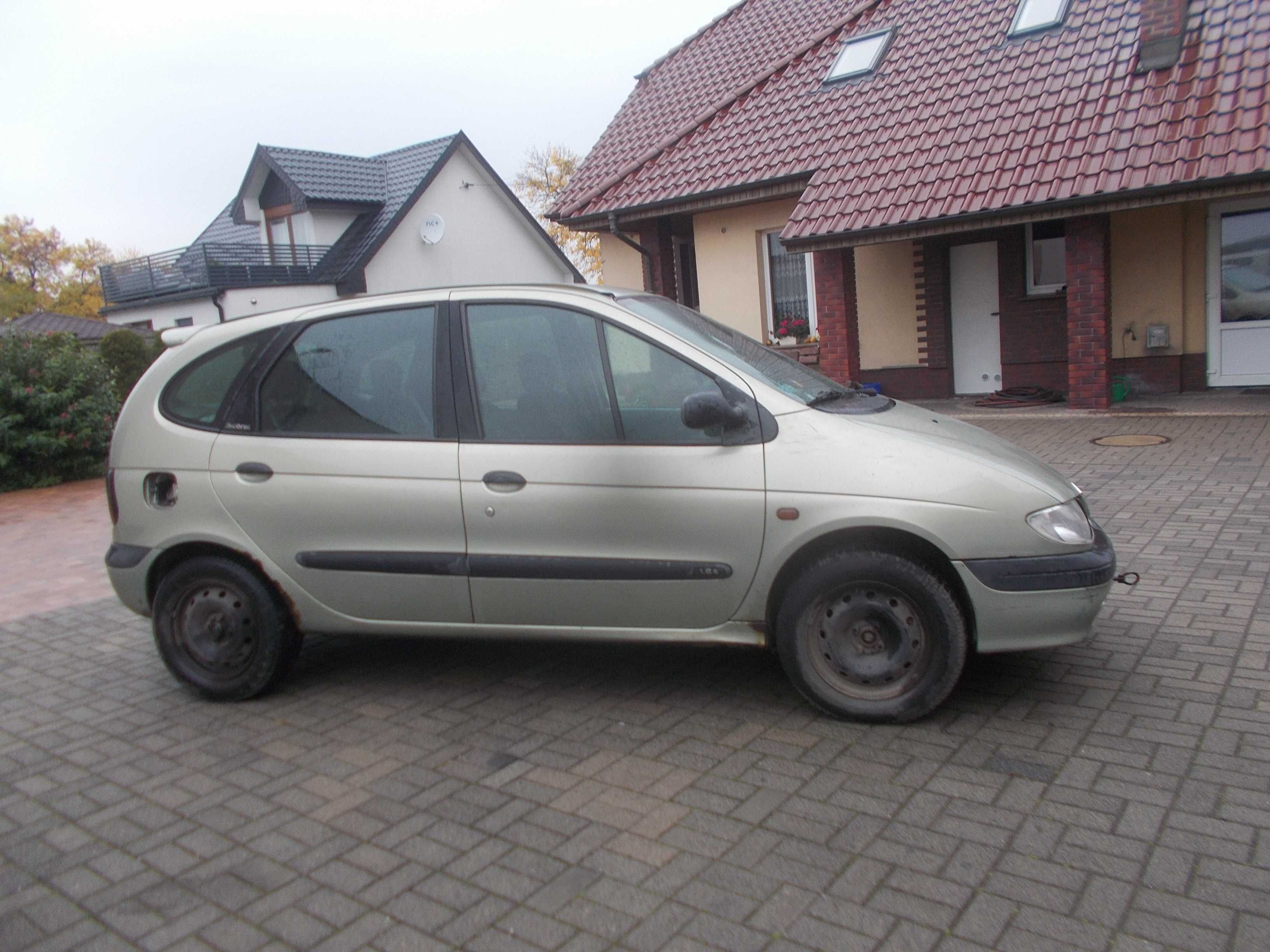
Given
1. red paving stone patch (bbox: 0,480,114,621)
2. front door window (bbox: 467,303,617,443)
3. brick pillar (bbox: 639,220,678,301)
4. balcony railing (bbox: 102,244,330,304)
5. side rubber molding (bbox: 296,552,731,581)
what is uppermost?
balcony railing (bbox: 102,244,330,304)

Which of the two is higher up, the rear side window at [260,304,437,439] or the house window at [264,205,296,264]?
the house window at [264,205,296,264]

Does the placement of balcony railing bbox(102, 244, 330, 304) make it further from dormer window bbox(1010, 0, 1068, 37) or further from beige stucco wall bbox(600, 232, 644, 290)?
dormer window bbox(1010, 0, 1068, 37)

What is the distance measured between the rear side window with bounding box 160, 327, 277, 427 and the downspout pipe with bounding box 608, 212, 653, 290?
497 inches

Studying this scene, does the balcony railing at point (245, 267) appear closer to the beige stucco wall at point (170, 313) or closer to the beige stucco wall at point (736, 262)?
the beige stucco wall at point (170, 313)

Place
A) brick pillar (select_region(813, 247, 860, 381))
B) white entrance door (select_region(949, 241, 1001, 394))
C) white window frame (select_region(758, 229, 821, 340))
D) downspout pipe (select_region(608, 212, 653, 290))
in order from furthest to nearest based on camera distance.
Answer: downspout pipe (select_region(608, 212, 653, 290)) → white window frame (select_region(758, 229, 821, 340)) → white entrance door (select_region(949, 241, 1001, 394)) → brick pillar (select_region(813, 247, 860, 381))

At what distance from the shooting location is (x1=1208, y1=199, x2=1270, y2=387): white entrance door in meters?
12.5

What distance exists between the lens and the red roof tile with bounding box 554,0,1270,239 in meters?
11.6

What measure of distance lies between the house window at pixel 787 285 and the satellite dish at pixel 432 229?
1602 centimetres

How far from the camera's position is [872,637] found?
161 inches

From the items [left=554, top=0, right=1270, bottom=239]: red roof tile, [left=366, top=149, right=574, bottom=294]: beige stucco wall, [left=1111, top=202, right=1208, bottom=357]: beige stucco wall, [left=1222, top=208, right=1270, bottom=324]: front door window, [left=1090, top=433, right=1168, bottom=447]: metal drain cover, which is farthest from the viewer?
[left=366, top=149, right=574, bottom=294]: beige stucco wall

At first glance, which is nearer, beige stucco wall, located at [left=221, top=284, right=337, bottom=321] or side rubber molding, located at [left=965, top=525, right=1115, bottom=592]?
side rubber molding, located at [left=965, top=525, right=1115, bottom=592]

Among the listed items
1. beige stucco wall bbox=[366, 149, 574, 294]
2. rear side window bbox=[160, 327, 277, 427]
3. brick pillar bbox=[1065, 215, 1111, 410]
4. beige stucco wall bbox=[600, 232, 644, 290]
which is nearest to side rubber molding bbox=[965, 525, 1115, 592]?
rear side window bbox=[160, 327, 277, 427]

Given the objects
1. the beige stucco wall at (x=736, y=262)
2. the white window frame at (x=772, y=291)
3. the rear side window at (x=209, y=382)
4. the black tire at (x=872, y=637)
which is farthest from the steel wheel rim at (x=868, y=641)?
the beige stucco wall at (x=736, y=262)

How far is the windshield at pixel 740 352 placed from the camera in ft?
14.3
